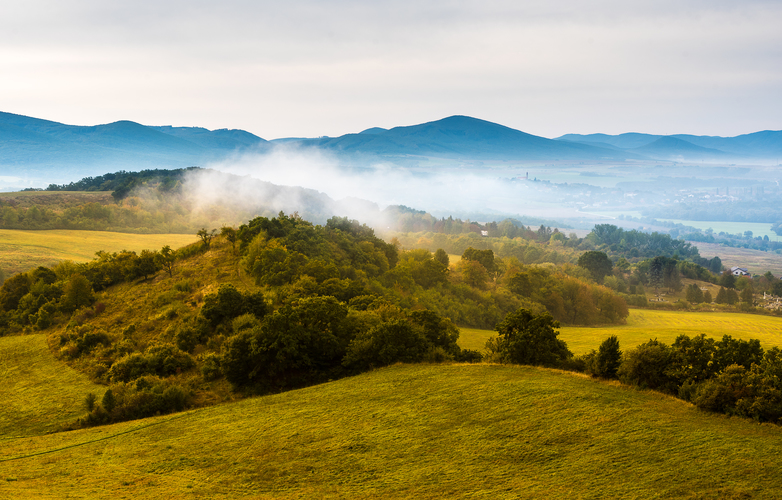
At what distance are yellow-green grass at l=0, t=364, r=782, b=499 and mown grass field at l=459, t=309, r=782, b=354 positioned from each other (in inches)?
1276

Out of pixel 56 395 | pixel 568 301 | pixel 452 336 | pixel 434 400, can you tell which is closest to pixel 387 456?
pixel 434 400

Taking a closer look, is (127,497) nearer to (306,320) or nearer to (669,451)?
(306,320)

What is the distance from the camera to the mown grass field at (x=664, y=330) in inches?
2734

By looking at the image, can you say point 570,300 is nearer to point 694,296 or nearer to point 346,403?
point 694,296

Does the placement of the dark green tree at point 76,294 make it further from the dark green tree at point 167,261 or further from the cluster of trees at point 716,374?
the cluster of trees at point 716,374

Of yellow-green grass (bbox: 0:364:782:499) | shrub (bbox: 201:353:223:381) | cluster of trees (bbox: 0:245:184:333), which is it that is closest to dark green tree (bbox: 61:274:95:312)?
cluster of trees (bbox: 0:245:184:333)

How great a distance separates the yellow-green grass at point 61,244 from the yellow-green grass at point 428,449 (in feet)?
327

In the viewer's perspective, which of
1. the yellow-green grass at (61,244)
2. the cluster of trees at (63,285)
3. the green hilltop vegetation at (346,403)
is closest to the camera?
the green hilltop vegetation at (346,403)

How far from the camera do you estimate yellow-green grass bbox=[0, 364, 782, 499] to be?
70.7 ft

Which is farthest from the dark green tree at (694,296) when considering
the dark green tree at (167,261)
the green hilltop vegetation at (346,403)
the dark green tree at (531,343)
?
the dark green tree at (167,261)

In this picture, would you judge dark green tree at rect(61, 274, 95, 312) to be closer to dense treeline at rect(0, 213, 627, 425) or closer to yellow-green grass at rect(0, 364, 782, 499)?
dense treeline at rect(0, 213, 627, 425)

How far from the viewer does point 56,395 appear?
41.0m

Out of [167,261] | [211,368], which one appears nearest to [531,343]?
A: [211,368]

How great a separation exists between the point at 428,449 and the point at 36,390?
1511 inches
